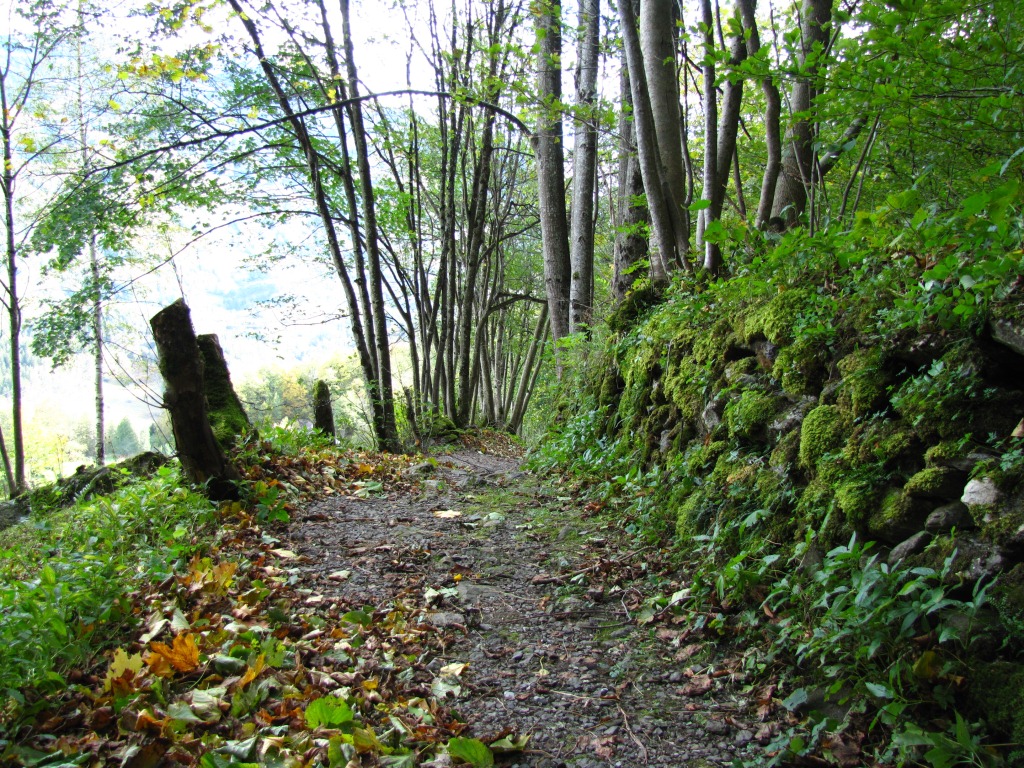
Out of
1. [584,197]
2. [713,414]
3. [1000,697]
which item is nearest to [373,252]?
[584,197]

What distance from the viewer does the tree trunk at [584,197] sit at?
844cm

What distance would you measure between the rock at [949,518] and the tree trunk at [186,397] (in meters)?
4.71

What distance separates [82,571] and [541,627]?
231 cm

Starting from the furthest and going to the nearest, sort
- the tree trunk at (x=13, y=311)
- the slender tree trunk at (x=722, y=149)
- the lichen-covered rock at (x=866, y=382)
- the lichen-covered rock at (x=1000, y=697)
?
the tree trunk at (x=13, y=311)
the slender tree trunk at (x=722, y=149)
the lichen-covered rock at (x=866, y=382)
the lichen-covered rock at (x=1000, y=697)

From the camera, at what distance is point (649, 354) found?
513 cm

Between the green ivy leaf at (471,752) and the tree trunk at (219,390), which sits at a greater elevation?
the tree trunk at (219,390)

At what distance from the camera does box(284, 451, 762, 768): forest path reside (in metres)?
2.13

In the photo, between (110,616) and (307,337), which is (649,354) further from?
(307,337)

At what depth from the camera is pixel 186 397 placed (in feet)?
15.0

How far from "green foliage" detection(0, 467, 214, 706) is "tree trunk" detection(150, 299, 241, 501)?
218mm

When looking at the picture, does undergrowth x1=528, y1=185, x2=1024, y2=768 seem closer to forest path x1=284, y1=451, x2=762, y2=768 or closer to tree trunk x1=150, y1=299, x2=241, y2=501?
forest path x1=284, y1=451, x2=762, y2=768

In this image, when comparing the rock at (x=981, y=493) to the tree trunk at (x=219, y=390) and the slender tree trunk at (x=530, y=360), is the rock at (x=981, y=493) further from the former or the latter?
the slender tree trunk at (x=530, y=360)

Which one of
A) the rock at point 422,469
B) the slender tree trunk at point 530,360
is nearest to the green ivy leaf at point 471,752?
the rock at point 422,469

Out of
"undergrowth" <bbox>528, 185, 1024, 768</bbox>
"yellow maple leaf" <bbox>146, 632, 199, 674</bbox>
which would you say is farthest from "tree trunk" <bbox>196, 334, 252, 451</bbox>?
"undergrowth" <bbox>528, 185, 1024, 768</bbox>
